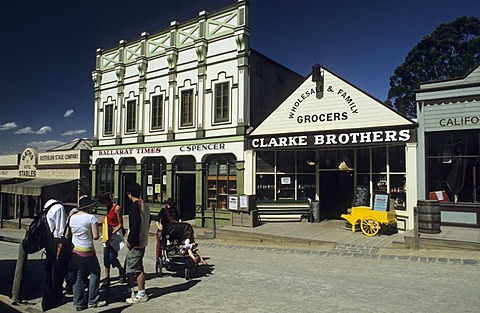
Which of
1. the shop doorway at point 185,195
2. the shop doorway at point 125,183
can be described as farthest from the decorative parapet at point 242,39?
the shop doorway at point 125,183

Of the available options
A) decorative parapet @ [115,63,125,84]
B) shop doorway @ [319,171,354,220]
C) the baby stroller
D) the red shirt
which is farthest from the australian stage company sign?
decorative parapet @ [115,63,125,84]

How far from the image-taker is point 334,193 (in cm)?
1549

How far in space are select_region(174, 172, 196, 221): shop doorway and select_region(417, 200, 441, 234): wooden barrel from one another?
10.9m

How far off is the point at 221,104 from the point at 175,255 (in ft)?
32.4

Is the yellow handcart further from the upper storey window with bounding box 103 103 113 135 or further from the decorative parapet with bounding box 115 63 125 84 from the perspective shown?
the upper storey window with bounding box 103 103 113 135

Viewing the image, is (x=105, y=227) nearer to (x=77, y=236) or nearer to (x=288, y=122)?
(x=77, y=236)

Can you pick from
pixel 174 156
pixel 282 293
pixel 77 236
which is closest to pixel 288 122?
pixel 174 156

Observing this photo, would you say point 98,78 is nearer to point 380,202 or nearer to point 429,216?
point 380,202

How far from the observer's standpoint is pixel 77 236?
233 inches

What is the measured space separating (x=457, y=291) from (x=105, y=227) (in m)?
6.44

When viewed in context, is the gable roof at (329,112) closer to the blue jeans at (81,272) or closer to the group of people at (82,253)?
the group of people at (82,253)

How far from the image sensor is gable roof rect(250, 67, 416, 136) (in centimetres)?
1315

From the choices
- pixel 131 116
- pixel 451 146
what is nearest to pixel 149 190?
pixel 131 116

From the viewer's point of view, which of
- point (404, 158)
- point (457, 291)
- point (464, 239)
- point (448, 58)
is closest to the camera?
point (457, 291)
